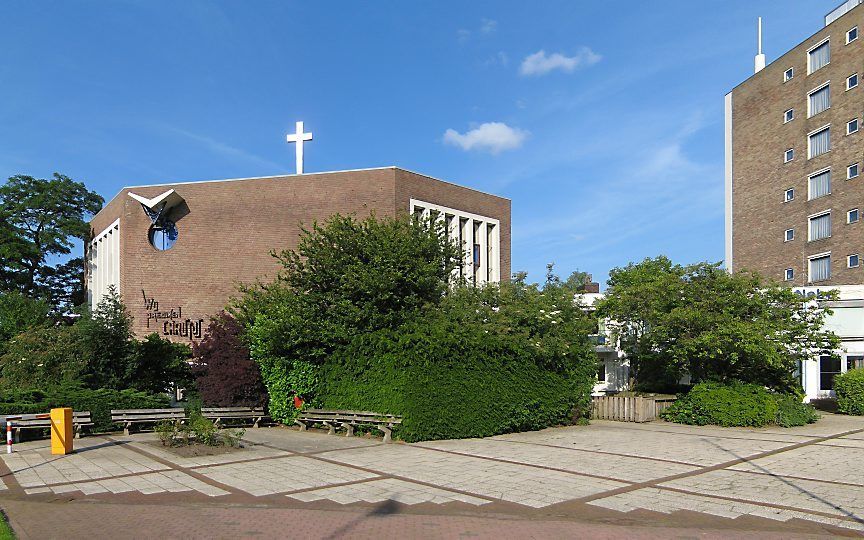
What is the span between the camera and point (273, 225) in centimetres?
3697

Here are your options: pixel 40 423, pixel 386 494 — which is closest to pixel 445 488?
pixel 386 494

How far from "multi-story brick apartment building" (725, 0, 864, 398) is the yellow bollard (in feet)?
125

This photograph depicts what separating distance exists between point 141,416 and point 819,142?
44356 mm

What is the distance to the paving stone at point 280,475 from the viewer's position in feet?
36.0

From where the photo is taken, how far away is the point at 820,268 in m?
45.7

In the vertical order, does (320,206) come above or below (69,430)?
above

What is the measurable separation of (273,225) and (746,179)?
115ft

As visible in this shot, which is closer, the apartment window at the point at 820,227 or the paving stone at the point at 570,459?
the paving stone at the point at 570,459

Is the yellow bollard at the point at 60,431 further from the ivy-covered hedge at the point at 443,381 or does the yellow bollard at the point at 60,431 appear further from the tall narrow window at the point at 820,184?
the tall narrow window at the point at 820,184

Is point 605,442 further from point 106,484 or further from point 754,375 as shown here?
point 106,484

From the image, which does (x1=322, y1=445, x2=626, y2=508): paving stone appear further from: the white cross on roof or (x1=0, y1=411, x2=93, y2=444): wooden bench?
the white cross on roof

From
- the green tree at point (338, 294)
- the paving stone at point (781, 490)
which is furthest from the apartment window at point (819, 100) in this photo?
the paving stone at point (781, 490)

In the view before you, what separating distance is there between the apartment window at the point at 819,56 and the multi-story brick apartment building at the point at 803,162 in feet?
0.21

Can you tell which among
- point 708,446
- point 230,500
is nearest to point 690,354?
point 708,446
